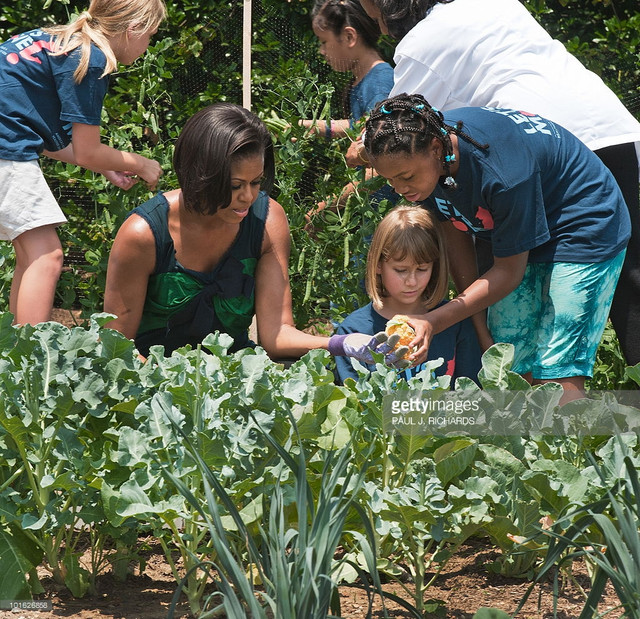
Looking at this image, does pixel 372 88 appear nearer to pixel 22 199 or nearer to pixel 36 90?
pixel 36 90

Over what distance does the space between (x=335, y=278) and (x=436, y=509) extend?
198 cm

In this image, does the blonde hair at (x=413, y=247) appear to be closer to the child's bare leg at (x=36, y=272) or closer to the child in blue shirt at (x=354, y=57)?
the child in blue shirt at (x=354, y=57)

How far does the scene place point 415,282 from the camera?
2662 mm

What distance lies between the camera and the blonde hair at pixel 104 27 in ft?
9.16

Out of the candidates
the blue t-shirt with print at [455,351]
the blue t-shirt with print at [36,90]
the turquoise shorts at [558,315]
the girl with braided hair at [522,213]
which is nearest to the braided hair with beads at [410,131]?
the girl with braided hair at [522,213]

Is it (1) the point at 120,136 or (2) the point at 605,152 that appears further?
(1) the point at 120,136

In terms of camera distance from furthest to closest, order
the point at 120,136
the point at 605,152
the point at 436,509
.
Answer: the point at 120,136, the point at 605,152, the point at 436,509

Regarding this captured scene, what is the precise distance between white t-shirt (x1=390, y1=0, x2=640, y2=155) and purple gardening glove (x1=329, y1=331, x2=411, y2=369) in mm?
738

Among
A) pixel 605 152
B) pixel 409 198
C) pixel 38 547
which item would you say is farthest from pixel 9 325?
pixel 605 152

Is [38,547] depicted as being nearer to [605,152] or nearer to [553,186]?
[553,186]

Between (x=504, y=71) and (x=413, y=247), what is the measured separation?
1.87ft

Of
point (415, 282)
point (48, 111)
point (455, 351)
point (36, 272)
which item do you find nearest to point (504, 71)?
point (415, 282)

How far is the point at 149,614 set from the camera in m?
Answer: 1.76

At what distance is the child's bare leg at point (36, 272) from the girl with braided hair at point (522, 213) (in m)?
1.19
